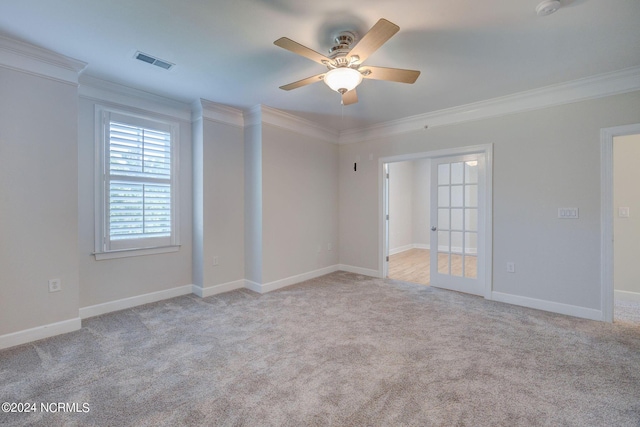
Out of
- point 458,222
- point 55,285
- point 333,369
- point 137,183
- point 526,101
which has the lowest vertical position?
point 333,369

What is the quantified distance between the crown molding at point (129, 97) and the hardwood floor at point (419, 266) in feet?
13.5

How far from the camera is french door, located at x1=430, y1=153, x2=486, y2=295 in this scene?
3977mm

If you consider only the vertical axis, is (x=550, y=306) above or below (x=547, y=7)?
below

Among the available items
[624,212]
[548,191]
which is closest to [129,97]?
[548,191]

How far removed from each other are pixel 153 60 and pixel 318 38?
1590 millimetres

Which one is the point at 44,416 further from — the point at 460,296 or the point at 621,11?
the point at 621,11

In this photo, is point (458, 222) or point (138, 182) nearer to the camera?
point (138, 182)

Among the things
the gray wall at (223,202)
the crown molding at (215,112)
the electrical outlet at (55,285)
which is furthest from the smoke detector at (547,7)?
the electrical outlet at (55,285)

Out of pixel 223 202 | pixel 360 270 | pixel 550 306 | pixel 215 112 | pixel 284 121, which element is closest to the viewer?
pixel 550 306

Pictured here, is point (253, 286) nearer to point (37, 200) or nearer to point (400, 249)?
point (37, 200)

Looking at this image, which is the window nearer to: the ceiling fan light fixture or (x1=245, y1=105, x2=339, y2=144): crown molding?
(x1=245, y1=105, x2=339, y2=144): crown molding

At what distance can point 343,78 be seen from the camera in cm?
226

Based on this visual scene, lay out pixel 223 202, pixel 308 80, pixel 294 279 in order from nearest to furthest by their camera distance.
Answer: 1. pixel 308 80
2. pixel 223 202
3. pixel 294 279

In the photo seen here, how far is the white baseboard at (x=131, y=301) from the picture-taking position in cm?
321
